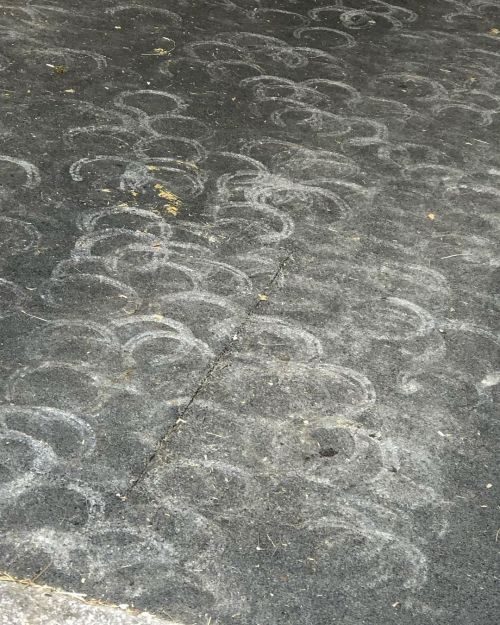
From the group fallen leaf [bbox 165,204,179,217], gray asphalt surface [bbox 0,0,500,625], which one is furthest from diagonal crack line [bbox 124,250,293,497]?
fallen leaf [bbox 165,204,179,217]

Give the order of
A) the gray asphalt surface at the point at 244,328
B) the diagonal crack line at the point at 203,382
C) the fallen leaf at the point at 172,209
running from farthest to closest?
the fallen leaf at the point at 172,209 < the diagonal crack line at the point at 203,382 < the gray asphalt surface at the point at 244,328

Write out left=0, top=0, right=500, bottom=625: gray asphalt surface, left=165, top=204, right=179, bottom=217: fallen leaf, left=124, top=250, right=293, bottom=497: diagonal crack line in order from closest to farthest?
1. left=0, top=0, right=500, bottom=625: gray asphalt surface
2. left=124, top=250, right=293, bottom=497: diagonal crack line
3. left=165, top=204, right=179, bottom=217: fallen leaf

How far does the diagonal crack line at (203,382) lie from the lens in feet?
6.98

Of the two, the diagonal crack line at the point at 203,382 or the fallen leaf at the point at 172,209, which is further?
the fallen leaf at the point at 172,209

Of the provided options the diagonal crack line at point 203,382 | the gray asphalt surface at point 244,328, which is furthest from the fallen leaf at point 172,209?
the diagonal crack line at point 203,382

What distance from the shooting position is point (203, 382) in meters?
2.44

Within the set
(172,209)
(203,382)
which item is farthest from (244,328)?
(172,209)

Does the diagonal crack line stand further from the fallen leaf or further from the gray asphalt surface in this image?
the fallen leaf

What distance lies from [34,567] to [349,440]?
831 mm

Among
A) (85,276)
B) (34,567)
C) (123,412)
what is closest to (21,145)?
(85,276)

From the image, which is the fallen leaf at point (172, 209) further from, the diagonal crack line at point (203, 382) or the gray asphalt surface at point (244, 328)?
the diagonal crack line at point (203, 382)

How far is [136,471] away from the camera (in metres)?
2.12

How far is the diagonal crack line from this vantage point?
2.13 meters

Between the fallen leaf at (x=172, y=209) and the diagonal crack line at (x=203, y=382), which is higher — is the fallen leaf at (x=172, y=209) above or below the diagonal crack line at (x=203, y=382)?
above
